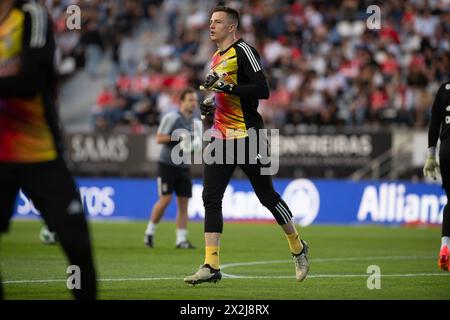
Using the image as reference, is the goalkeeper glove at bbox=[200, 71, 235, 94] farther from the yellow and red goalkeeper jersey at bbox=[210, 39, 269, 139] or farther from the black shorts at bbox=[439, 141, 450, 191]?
the black shorts at bbox=[439, 141, 450, 191]

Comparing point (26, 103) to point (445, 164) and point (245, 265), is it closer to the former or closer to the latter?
point (445, 164)

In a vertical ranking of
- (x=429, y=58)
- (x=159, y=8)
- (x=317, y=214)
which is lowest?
(x=317, y=214)

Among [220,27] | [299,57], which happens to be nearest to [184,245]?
[220,27]

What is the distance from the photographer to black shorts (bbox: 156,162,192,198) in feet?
57.8

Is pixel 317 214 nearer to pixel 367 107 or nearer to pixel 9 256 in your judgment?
pixel 367 107

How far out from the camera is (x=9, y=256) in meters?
15.1

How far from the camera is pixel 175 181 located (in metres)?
17.7

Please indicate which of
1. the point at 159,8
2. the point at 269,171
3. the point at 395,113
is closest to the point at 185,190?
the point at 269,171

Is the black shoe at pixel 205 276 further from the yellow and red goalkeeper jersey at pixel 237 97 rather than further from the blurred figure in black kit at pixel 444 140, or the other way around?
the blurred figure in black kit at pixel 444 140

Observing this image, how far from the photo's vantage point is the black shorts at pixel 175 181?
17.6 metres

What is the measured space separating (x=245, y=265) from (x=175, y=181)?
13.0 ft

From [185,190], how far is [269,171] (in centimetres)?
665

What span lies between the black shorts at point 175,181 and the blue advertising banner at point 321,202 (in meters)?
7.72

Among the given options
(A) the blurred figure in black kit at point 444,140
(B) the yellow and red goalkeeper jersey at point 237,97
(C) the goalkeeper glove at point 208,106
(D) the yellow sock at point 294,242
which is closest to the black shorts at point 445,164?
(A) the blurred figure in black kit at point 444,140
